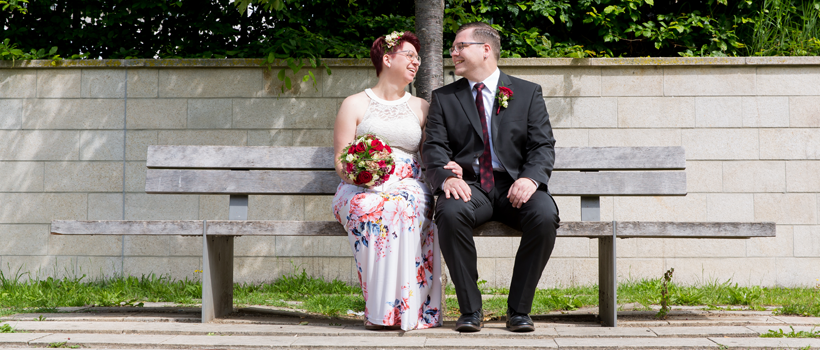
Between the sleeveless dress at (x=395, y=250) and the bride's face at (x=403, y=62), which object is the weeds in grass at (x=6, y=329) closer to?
the sleeveless dress at (x=395, y=250)

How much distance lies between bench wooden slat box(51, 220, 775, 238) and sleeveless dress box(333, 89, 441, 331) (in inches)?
7.1

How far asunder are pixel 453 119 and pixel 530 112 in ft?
1.27

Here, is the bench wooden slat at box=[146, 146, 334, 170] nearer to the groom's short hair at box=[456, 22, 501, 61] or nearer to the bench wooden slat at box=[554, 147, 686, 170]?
the groom's short hair at box=[456, 22, 501, 61]

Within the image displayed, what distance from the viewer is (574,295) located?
435 cm

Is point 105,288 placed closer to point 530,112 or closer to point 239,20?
point 239,20

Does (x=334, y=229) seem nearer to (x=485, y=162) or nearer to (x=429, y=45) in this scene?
(x=485, y=162)

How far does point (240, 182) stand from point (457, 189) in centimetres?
131

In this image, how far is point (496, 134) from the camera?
10.4ft

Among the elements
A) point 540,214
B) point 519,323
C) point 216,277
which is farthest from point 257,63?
point 519,323

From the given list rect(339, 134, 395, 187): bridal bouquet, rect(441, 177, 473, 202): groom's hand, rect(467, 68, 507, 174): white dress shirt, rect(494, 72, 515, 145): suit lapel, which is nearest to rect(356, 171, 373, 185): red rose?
rect(339, 134, 395, 187): bridal bouquet

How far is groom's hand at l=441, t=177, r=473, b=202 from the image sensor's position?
2.94m

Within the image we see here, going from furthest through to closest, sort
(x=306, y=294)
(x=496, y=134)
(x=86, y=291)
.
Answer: (x=306, y=294), (x=86, y=291), (x=496, y=134)

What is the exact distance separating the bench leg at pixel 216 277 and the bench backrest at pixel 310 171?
0.34 meters

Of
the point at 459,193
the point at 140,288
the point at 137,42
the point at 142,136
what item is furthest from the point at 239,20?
the point at 459,193
